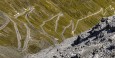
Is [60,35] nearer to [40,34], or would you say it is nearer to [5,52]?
[40,34]

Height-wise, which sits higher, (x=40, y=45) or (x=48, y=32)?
(x=48, y=32)

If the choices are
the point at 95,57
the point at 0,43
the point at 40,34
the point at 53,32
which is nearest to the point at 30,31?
the point at 40,34

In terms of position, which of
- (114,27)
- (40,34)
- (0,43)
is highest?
(40,34)

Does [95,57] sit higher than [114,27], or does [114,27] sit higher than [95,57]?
[114,27]

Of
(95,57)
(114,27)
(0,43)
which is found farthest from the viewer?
(0,43)

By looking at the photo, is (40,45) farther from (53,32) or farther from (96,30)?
(96,30)

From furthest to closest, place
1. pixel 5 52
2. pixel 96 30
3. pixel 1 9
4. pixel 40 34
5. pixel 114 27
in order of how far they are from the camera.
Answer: pixel 1 9 → pixel 40 34 → pixel 5 52 → pixel 96 30 → pixel 114 27

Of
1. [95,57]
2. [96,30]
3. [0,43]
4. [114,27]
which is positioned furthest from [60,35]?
[95,57]

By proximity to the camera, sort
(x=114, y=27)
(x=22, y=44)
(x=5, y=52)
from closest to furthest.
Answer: (x=114, y=27) → (x=5, y=52) → (x=22, y=44)

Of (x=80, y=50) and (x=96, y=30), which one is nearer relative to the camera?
(x=80, y=50)
